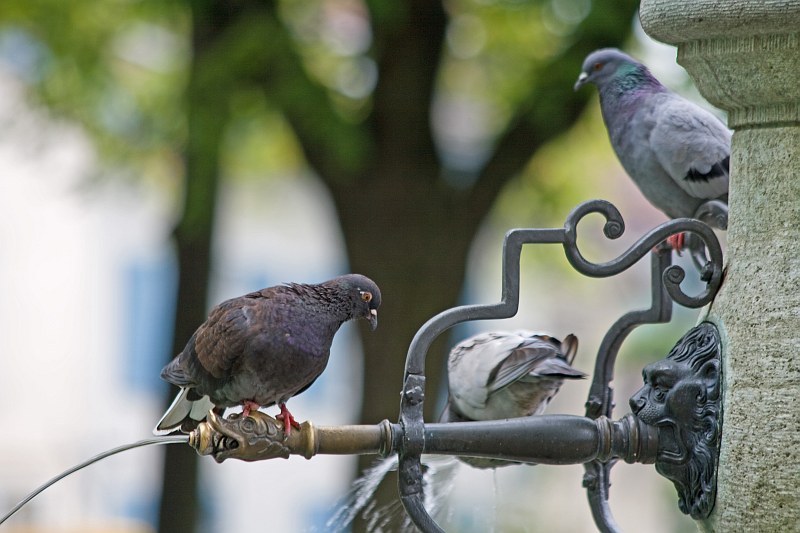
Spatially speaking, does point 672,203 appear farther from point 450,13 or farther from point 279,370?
point 450,13

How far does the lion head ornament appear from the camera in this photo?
2139 mm

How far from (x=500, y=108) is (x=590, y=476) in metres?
4.09

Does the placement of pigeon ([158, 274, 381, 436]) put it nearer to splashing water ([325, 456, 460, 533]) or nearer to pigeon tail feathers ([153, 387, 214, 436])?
pigeon tail feathers ([153, 387, 214, 436])

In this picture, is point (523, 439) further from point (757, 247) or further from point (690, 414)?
point (757, 247)

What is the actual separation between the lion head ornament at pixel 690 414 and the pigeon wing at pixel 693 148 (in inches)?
27.7

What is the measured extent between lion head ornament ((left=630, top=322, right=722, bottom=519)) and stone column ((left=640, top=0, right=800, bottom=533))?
0.09ft

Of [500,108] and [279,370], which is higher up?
[500,108]

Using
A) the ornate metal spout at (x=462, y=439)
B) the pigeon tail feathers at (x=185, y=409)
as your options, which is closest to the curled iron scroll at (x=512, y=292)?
the ornate metal spout at (x=462, y=439)

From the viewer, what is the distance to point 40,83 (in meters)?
6.14

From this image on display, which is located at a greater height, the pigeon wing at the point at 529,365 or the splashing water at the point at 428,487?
the pigeon wing at the point at 529,365

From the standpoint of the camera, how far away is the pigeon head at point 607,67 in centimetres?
335

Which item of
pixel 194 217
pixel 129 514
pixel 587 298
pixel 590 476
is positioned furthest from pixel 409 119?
pixel 129 514

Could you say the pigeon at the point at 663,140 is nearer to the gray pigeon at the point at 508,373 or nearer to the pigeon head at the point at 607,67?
the pigeon head at the point at 607,67

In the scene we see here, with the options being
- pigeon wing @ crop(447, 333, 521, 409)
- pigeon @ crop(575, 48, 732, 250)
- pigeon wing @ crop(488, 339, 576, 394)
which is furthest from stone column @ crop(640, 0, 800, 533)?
pigeon @ crop(575, 48, 732, 250)
